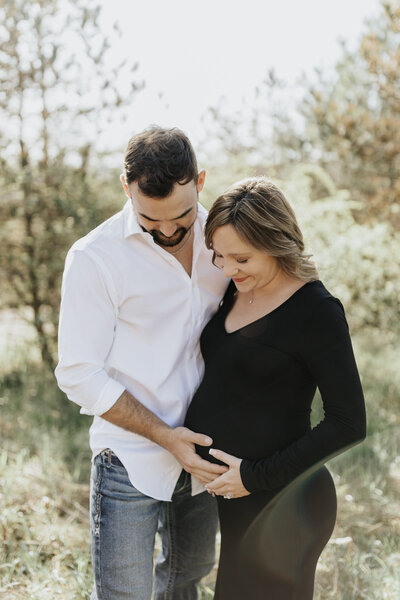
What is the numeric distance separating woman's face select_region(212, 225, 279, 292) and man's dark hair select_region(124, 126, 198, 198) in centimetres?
24

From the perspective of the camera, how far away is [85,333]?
2014 mm

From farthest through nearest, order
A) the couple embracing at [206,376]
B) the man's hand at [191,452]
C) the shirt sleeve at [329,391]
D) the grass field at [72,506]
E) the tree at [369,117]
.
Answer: the tree at [369,117]
the grass field at [72,506]
the man's hand at [191,452]
the couple embracing at [206,376]
the shirt sleeve at [329,391]

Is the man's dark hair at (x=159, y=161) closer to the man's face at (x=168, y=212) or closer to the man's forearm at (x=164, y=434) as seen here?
the man's face at (x=168, y=212)

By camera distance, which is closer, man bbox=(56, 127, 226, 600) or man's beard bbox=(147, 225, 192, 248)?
man bbox=(56, 127, 226, 600)

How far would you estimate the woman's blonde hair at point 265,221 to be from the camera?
200 centimetres

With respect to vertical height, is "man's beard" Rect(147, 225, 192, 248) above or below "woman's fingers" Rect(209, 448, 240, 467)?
above

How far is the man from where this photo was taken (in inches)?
79.4

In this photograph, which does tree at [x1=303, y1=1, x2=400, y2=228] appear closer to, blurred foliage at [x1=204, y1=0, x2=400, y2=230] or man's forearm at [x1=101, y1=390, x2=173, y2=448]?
blurred foliage at [x1=204, y1=0, x2=400, y2=230]

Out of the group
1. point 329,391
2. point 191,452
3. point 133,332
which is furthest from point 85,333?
point 329,391

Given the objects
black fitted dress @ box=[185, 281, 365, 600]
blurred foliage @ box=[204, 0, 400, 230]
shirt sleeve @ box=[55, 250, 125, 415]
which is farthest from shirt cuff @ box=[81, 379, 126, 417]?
blurred foliage @ box=[204, 0, 400, 230]

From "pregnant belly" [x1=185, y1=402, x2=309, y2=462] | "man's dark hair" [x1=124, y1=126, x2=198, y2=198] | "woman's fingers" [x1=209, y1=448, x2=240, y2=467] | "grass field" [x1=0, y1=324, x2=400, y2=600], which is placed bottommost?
"grass field" [x1=0, y1=324, x2=400, y2=600]

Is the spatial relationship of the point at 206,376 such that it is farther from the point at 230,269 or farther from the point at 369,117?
the point at 369,117

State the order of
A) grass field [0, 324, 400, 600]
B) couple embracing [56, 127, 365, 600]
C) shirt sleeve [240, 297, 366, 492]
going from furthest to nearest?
grass field [0, 324, 400, 600] → couple embracing [56, 127, 365, 600] → shirt sleeve [240, 297, 366, 492]

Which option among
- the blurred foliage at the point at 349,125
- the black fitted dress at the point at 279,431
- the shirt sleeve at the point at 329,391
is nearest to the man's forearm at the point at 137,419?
the black fitted dress at the point at 279,431
